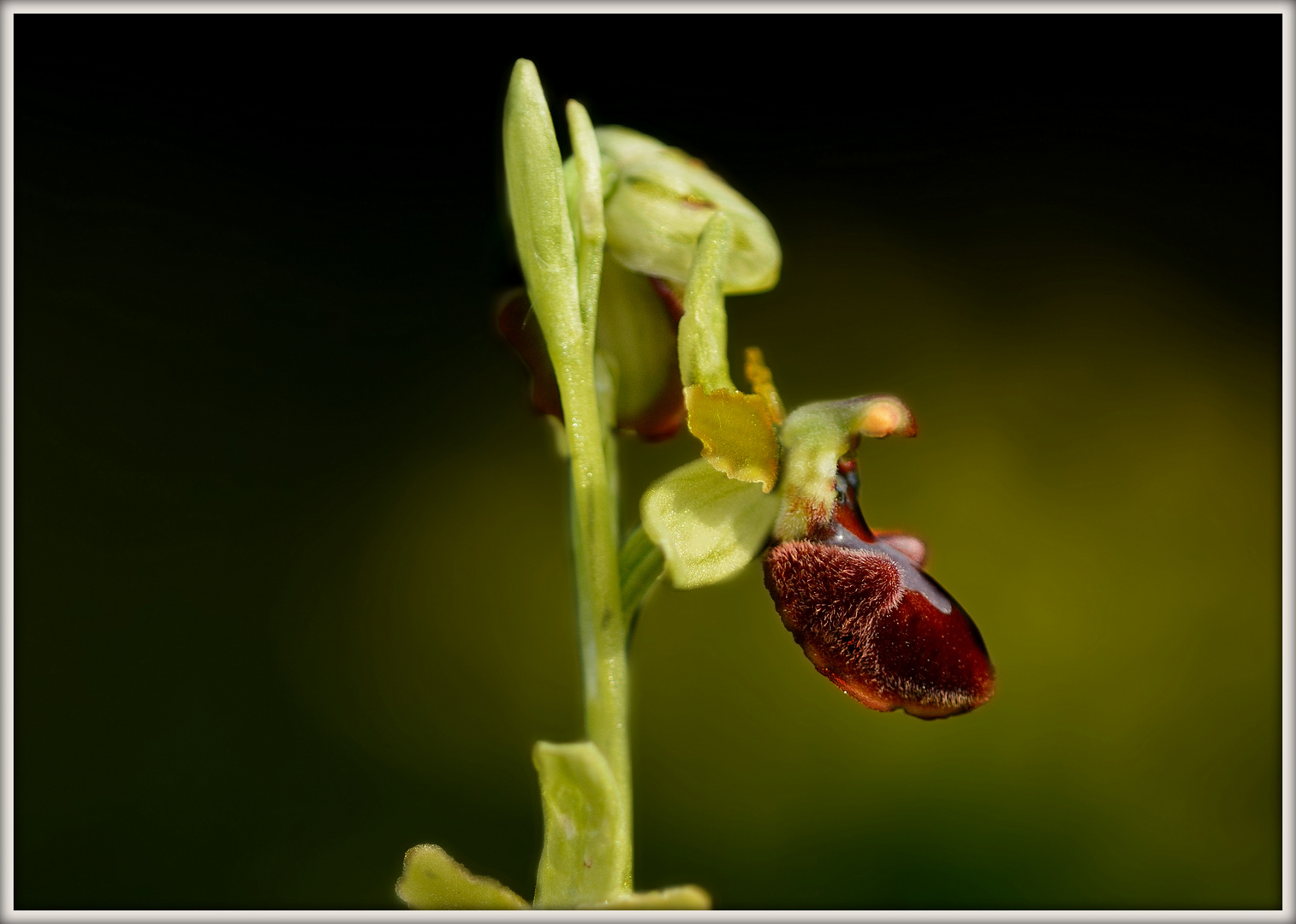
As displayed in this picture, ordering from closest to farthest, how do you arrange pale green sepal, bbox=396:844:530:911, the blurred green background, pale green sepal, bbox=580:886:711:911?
pale green sepal, bbox=580:886:711:911, pale green sepal, bbox=396:844:530:911, the blurred green background

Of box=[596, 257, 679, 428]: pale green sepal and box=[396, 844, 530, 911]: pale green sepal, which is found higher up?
box=[596, 257, 679, 428]: pale green sepal

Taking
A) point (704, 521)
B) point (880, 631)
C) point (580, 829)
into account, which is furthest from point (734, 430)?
point (580, 829)

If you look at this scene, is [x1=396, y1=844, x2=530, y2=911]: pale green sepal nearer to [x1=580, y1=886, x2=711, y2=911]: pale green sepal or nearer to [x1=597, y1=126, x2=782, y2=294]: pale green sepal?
[x1=580, y1=886, x2=711, y2=911]: pale green sepal

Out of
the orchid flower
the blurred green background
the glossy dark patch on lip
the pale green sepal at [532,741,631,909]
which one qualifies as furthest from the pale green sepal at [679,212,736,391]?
the blurred green background

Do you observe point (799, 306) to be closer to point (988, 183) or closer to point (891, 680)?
point (988, 183)

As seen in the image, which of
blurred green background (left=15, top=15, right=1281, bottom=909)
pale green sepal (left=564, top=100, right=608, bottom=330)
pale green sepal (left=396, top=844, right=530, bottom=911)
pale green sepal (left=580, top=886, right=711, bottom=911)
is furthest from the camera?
blurred green background (left=15, top=15, right=1281, bottom=909)

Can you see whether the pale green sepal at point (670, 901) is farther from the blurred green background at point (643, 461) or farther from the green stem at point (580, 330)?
the blurred green background at point (643, 461)

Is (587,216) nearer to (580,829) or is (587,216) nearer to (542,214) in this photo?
(542,214)
